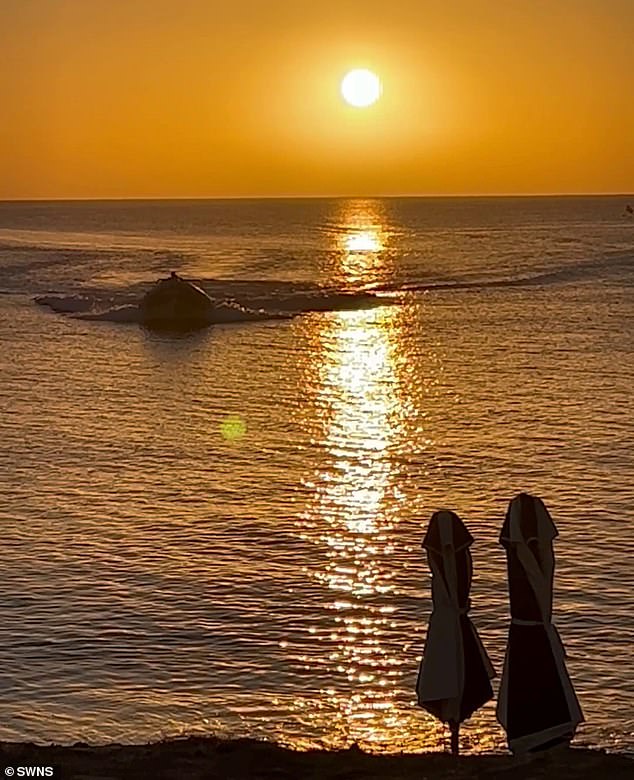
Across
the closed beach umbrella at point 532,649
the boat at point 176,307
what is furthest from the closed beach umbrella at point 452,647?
the boat at point 176,307

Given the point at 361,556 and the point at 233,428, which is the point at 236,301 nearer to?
the point at 233,428

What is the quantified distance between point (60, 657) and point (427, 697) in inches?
247

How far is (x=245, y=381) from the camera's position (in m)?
42.2

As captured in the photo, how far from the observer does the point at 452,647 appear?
456 inches

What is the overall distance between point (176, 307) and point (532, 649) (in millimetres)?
53011

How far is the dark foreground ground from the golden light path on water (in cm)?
178

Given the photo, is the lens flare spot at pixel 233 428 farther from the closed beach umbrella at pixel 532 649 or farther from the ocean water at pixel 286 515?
the closed beach umbrella at pixel 532 649

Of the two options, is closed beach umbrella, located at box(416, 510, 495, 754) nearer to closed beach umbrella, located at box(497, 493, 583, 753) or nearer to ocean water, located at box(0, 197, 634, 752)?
closed beach umbrella, located at box(497, 493, 583, 753)

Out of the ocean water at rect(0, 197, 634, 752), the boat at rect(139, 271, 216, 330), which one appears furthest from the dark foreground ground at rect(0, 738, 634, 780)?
the boat at rect(139, 271, 216, 330)

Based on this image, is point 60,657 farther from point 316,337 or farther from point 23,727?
point 316,337

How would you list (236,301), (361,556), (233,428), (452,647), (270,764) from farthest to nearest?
(236,301), (233,428), (361,556), (270,764), (452,647)

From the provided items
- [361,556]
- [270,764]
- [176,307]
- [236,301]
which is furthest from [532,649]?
[236,301]

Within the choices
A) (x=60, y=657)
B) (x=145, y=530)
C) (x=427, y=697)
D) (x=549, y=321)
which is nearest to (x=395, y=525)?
(x=145, y=530)

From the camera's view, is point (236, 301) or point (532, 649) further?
point (236, 301)
